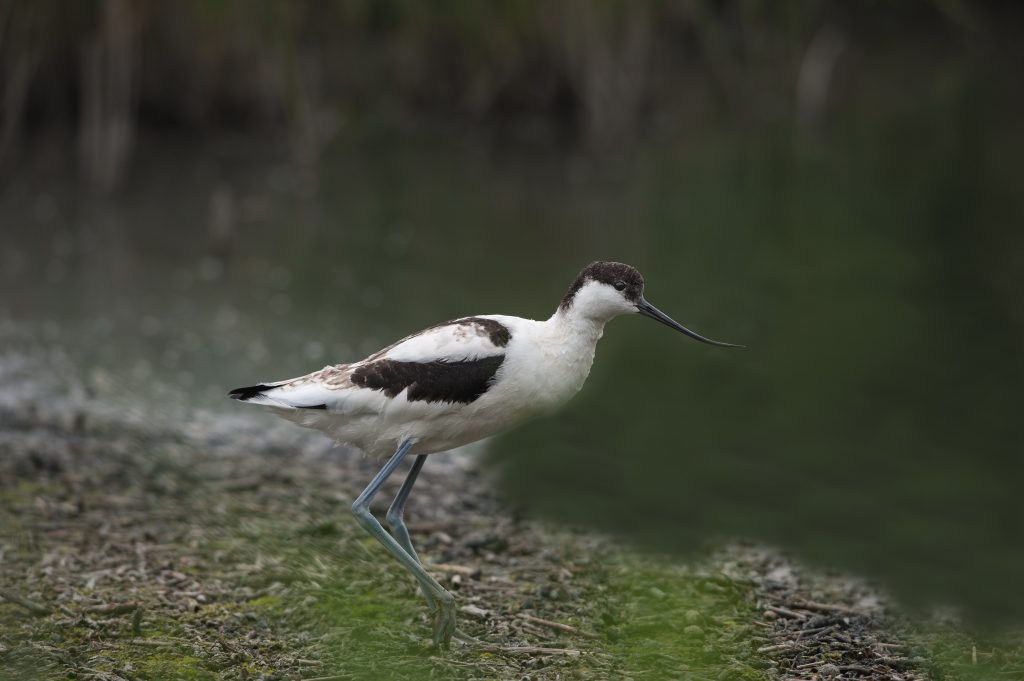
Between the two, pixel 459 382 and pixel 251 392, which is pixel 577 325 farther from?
pixel 251 392

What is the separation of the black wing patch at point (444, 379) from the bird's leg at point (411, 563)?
0.73 ft

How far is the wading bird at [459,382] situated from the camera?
4.90 m

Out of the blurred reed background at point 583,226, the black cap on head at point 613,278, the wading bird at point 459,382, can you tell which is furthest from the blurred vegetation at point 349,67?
the black cap on head at point 613,278

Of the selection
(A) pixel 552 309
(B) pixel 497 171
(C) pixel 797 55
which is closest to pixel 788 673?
(A) pixel 552 309

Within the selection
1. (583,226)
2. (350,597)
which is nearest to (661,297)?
(583,226)

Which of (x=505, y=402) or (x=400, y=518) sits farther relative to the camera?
(x=400, y=518)

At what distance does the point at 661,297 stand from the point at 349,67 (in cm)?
621

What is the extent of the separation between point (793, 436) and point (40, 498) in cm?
434

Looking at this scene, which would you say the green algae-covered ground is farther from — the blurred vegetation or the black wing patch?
the blurred vegetation

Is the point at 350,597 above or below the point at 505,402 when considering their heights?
below

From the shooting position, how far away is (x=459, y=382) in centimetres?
488

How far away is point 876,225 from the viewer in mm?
13828

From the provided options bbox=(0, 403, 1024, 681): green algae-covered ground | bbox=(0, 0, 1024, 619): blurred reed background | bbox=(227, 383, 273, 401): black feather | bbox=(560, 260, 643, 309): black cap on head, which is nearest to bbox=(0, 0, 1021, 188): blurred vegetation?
bbox=(0, 0, 1024, 619): blurred reed background

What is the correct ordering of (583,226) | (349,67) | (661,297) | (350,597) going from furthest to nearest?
(349,67) < (583,226) < (661,297) < (350,597)
